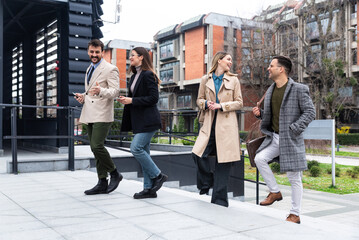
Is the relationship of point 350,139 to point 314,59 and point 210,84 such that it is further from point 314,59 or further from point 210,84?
point 210,84

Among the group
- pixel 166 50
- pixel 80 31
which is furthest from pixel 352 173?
pixel 166 50

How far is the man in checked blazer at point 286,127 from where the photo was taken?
392 cm

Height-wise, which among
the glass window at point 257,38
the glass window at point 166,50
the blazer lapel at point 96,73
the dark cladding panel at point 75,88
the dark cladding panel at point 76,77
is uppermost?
the glass window at point 166,50

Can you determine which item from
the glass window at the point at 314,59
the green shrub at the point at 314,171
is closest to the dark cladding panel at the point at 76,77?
the green shrub at the point at 314,171

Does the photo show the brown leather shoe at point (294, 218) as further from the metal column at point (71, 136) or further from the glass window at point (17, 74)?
the glass window at point (17, 74)

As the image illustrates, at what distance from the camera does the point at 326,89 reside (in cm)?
3173

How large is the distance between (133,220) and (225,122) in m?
1.42

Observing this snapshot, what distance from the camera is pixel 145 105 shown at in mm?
4699

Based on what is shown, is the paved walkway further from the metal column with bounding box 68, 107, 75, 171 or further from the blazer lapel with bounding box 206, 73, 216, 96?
the metal column with bounding box 68, 107, 75, 171

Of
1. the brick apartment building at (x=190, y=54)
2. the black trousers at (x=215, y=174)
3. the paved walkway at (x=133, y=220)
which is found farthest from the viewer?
the brick apartment building at (x=190, y=54)

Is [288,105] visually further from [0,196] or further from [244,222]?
[0,196]

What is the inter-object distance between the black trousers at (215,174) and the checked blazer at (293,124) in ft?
2.33

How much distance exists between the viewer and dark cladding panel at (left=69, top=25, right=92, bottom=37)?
414 inches

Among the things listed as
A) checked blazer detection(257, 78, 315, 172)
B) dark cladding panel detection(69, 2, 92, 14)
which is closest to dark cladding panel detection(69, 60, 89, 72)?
dark cladding panel detection(69, 2, 92, 14)
